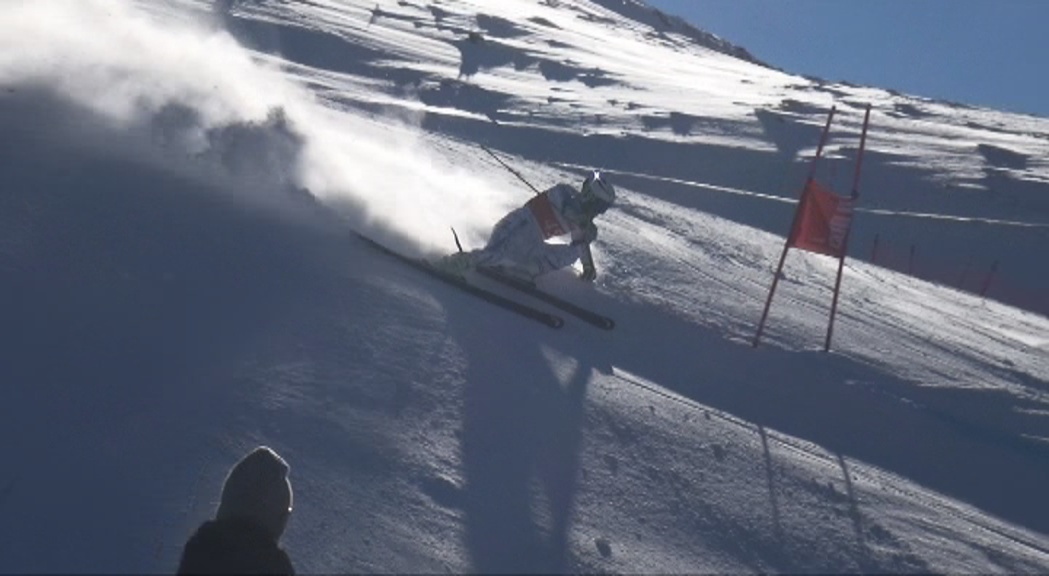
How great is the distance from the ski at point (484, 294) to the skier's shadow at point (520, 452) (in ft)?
0.73

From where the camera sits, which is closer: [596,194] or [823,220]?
[823,220]

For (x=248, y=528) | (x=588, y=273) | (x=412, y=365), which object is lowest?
(x=412, y=365)

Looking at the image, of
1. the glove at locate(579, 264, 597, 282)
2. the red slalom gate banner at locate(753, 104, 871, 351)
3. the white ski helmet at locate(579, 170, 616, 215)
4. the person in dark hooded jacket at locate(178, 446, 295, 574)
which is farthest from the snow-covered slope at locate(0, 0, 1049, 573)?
the person in dark hooded jacket at locate(178, 446, 295, 574)

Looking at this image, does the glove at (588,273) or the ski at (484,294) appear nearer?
the ski at (484,294)

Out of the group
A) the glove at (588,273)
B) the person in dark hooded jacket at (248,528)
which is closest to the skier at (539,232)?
the glove at (588,273)

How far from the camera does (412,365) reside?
721cm

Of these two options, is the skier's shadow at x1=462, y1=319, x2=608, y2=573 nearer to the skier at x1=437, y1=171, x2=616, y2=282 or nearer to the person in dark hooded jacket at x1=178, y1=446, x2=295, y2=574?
the skier at x1=437, y1=171, x2=616, y2=282

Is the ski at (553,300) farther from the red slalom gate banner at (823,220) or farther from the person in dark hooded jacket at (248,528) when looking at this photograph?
the person in dark hooded jacket at (248,528)

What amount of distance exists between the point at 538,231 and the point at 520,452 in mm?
2537

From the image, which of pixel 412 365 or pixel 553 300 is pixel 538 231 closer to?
pixel 553 300

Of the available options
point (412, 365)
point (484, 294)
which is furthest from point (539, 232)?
point (412, 365)

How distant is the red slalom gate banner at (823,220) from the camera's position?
28.5ft

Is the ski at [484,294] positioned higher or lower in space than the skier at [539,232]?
lower

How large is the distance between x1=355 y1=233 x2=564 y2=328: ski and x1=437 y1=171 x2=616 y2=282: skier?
12cm
